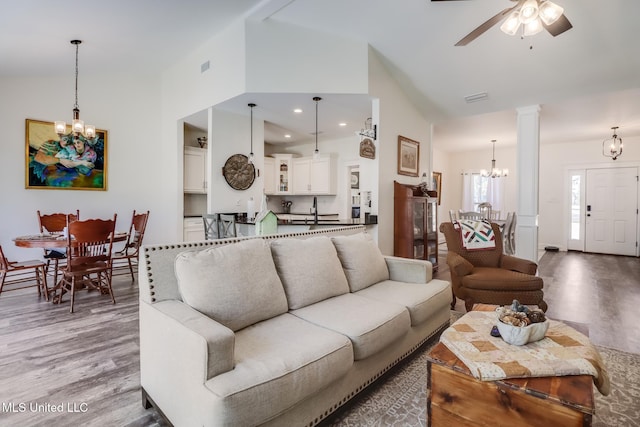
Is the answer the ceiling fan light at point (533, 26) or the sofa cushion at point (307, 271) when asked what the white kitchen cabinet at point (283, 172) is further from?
the ceiling fan light at point (533, 26)

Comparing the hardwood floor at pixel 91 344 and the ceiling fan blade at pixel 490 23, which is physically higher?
the ceiling fan blade at pixel 490 23

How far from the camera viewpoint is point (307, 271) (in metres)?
2.19

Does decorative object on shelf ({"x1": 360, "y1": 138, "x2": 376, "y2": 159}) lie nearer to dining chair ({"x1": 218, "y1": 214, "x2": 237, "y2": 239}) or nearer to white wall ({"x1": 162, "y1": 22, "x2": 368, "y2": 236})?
white wall ({"x1": 162, "y1": 22, "x2": 368, "y2": 236})

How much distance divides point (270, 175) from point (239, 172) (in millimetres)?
2104

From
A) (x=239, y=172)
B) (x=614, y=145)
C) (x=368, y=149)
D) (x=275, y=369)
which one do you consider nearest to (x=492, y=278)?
(x=368, y=149)

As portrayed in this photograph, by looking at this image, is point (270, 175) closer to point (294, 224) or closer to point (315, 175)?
point (315, 175)

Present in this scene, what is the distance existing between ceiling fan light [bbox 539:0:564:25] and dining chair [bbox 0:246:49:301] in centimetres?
533

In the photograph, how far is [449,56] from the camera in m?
4.18

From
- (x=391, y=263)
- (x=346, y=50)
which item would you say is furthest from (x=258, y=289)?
(x=346, y=50)

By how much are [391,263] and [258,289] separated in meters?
1.50

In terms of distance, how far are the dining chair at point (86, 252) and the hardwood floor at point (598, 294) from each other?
13.0 feet

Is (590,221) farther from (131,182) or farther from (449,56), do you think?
(131,182)

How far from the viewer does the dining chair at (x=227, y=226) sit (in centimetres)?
454

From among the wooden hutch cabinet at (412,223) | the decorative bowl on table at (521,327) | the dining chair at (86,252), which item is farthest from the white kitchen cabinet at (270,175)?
the decorative bowl on table at (521,327)
